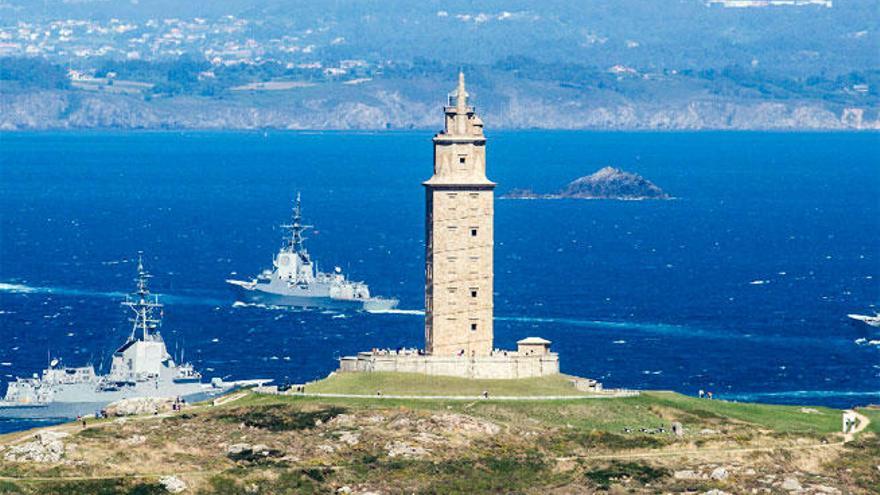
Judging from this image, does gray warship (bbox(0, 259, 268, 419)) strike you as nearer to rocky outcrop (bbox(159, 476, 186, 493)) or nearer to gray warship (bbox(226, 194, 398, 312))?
rocky outcrop (bbox(159, 476, 186, 493))

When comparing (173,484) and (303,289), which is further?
(303,289)

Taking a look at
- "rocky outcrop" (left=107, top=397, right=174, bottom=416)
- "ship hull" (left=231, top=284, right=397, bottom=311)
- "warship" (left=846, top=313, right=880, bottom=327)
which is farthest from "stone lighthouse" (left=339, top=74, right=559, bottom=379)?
"ship hull" (left=231, top=284, right=397, bottom=311)

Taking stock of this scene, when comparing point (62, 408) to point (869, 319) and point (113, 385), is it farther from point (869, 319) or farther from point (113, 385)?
point (869, 319)

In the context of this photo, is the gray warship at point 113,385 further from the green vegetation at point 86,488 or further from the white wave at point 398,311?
the green vegetation at point 86,488

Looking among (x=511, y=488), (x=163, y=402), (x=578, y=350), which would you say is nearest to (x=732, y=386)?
(x=578, y=350)

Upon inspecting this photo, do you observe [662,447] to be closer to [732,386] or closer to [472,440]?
[472,440]

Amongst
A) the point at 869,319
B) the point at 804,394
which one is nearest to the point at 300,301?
the point at 869,319
